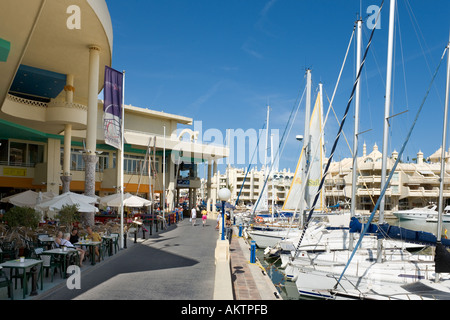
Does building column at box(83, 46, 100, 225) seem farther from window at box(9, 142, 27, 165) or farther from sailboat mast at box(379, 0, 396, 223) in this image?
window at box(9, 142, 27, 165)

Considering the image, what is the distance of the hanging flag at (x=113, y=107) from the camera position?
1845 cm

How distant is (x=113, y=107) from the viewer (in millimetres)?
19094

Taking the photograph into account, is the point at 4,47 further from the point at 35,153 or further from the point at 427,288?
the point at 35,153

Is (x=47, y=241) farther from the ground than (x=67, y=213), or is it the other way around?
(x=67, y=213)

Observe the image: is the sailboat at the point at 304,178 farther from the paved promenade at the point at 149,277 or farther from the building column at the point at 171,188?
the building column at the point at 171,188

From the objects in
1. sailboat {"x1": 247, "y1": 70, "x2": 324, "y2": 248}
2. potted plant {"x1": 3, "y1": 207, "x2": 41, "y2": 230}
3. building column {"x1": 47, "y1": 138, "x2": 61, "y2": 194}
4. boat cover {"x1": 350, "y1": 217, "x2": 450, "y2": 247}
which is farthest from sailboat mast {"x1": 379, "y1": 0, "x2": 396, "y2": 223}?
building column {"x1": 47, "y1": 138, "x2": 61, "y2": 194}

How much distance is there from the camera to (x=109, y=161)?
45812 mm

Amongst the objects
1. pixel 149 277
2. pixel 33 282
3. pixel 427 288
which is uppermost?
pixel 33 282

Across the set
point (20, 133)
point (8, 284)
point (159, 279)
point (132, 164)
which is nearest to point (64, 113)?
point (20, 133)

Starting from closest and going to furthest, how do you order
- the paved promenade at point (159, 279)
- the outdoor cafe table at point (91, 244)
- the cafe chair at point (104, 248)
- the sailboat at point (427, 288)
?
the paved promenade at point (159, 279)
the sailboat at point (427, 288)
the outdoor cafe table at point (91, 244)
the cafe chair at point (104, 248)

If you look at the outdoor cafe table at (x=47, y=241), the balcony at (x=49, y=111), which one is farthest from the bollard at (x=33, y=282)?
the balcony at (x=49, y=111)

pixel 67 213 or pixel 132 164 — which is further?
pixel 132 164

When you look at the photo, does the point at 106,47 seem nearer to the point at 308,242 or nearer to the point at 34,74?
the point at 34,74

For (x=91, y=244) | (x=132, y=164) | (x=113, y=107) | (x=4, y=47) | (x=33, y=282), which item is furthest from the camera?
(x=132, y=164)
